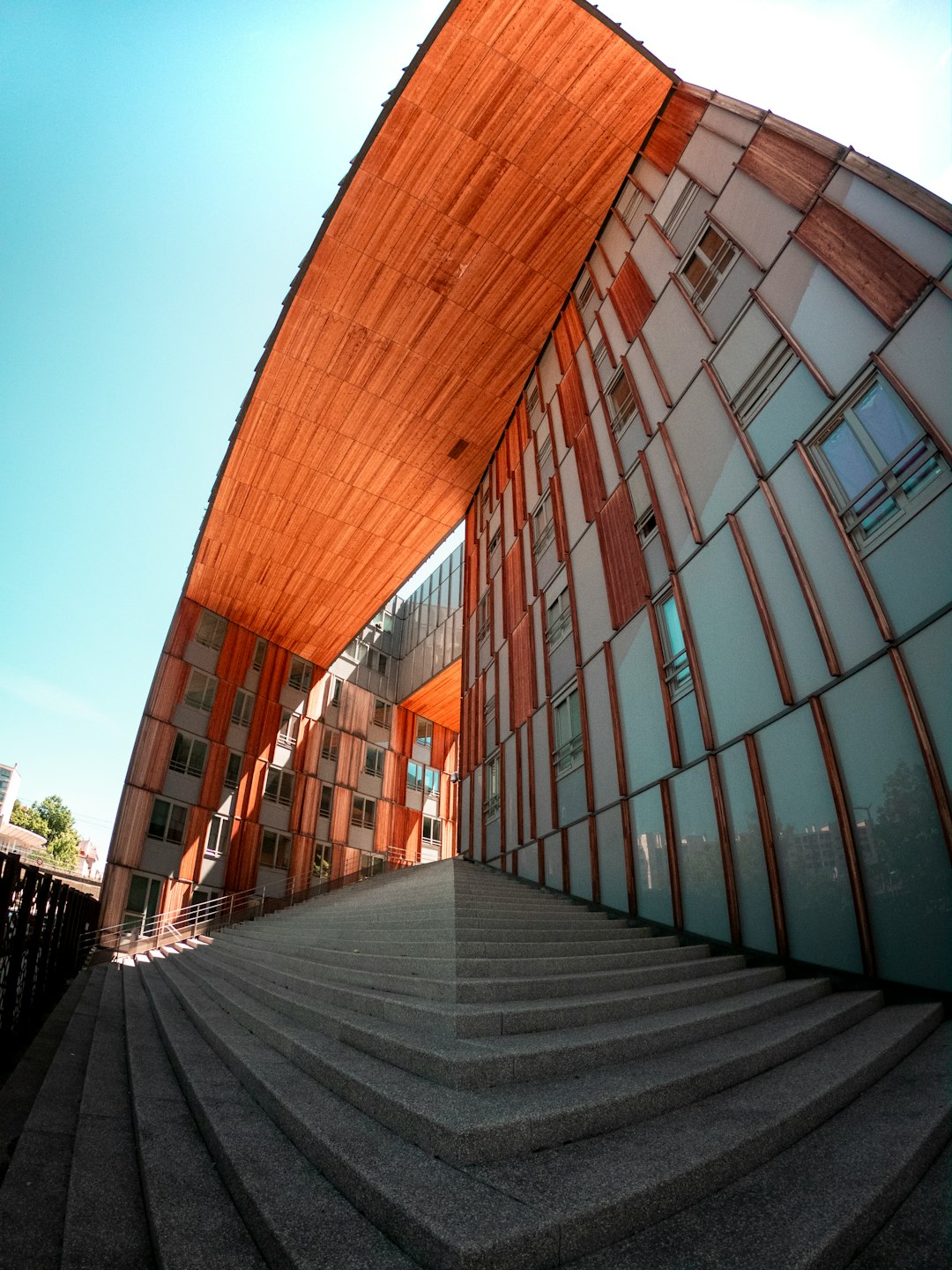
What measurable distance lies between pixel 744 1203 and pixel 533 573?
12.2 meters

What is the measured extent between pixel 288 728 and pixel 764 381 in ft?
65.9

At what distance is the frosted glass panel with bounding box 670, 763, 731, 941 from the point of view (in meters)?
6.95

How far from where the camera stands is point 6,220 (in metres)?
11.5

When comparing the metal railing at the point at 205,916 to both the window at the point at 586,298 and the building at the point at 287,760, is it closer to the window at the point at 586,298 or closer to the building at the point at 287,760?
the building at the point at 287,760

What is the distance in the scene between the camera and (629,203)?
12.1 meters

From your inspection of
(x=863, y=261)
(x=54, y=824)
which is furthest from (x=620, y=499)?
(x=54, y=824)

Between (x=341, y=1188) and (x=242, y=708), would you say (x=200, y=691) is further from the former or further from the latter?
(x=341, y=1188)

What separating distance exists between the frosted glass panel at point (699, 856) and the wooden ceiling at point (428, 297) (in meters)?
11.7

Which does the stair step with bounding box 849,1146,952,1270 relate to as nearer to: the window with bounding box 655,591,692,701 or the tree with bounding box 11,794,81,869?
the window with bounding box 655,591,692,701

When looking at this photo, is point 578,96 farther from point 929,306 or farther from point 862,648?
point 862,648

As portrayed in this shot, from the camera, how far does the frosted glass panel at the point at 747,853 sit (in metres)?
6.29

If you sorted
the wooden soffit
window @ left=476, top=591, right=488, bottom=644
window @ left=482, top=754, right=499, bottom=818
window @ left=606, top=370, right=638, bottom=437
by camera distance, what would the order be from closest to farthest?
window @ left=606, top=370, right=638, bottom=437 → window @ left=482, top=754, right=499, bottom=818 → window @ left=476, top=591, right=488, bottom=644 → the wooden soffit

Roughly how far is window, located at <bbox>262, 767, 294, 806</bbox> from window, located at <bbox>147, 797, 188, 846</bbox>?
10.2 feet

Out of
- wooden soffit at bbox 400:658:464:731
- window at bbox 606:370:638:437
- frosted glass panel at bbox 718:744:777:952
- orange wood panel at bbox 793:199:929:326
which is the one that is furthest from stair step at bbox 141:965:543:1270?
wooden soffit at bbox 400:658:464:731
